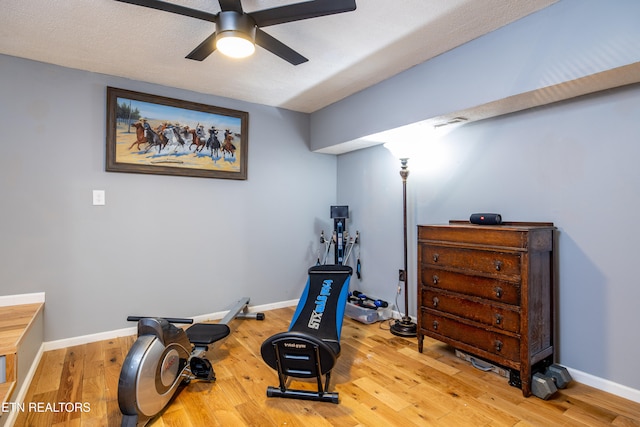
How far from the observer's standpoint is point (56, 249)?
8.82ft

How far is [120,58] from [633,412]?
13.6ft

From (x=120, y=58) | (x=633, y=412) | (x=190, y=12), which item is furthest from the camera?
(x=120, y=58)

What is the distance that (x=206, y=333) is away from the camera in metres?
2.38

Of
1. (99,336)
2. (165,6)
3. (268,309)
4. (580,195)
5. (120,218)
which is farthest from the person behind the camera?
(268,309)

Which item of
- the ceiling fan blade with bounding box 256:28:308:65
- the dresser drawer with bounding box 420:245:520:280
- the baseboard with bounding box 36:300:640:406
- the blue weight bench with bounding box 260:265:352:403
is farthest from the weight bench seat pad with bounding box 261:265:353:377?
the ceiling fan blade with bounding box 256:28:308:65

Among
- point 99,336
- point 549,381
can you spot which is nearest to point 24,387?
point 99,336

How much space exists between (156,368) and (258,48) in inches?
87.3

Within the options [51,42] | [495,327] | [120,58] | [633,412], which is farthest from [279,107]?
[633,412]

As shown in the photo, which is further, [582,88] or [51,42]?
[51,42]

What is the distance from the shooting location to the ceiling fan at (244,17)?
5.30 feet

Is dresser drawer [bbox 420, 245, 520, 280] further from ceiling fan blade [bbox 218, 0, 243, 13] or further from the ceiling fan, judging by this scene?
ceiling fan blade [bbox 218, 0, 243, 13]

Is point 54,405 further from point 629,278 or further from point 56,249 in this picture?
point 629,278

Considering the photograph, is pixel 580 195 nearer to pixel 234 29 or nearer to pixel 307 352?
pixel 307 352

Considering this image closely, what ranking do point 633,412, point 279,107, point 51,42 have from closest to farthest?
point 633,412, point 51,42, point 279,107
